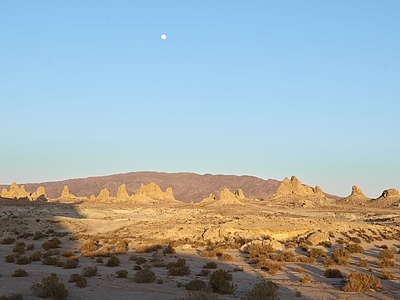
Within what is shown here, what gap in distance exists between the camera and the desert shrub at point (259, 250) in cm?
2058

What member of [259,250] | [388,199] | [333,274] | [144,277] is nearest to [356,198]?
[388,199]

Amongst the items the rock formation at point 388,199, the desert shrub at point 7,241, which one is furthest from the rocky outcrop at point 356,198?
the desert shrub at point 7,241

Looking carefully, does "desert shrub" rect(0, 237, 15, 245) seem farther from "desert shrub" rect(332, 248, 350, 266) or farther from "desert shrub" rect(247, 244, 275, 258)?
"desert shrub" rect(332, 248, 350, 266)

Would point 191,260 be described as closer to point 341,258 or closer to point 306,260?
point 306,260

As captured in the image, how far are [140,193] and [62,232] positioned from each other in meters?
64.1

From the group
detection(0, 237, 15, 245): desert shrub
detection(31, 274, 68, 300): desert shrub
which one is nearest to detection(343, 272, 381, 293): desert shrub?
detection(31, 274, 68, 300): desert shrub

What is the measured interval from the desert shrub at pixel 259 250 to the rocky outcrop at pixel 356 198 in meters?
74.1

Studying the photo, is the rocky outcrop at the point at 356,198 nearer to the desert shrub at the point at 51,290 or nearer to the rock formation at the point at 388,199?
the rock formation at the point at 388,199

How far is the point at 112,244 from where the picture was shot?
25625 mm

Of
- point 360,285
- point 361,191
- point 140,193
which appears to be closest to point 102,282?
point 360,285

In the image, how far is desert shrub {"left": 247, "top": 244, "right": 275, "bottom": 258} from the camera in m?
20.6

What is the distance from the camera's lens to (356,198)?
311 ft

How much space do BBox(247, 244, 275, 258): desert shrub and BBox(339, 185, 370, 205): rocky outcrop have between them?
74088mm

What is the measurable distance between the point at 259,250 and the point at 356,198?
80113mm
